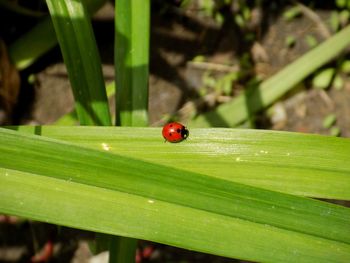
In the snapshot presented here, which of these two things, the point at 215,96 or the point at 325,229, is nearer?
the point at 325,229

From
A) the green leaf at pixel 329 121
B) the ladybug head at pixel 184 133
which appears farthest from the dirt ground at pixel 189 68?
the ladybug head at pixel 184 133

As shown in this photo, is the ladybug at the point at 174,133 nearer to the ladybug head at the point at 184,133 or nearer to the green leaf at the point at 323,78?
the ladybug head at the point at 184,133

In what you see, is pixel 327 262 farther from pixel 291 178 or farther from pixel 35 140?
pixel 35 140

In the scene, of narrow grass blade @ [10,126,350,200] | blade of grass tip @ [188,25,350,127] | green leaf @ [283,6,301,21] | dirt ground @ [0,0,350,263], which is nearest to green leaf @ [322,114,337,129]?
dirt ground @ [0,0,350,263]

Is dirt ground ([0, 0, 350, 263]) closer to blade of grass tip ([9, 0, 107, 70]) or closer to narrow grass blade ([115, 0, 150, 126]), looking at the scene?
blade of grass tip ([9, 0, 107, 70])

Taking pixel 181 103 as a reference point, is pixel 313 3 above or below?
above

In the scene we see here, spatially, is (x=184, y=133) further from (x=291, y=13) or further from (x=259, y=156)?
(x=291, y=13)

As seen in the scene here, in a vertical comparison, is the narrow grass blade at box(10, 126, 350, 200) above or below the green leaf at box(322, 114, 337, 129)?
below

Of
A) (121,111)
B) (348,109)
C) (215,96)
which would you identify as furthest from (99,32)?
(348,109)
